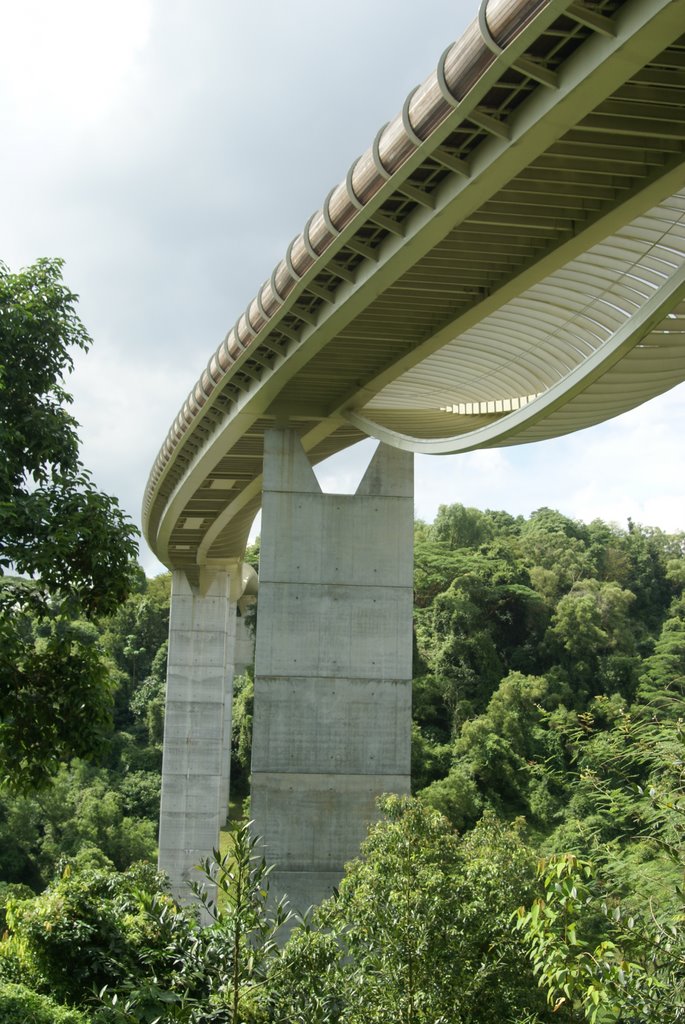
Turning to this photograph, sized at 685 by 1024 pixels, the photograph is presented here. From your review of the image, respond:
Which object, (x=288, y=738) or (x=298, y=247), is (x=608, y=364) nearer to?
(x=298, y=247)

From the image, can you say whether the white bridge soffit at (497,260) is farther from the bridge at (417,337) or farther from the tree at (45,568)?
the tree at (45,568)

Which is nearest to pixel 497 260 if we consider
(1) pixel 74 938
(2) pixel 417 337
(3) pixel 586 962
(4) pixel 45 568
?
(2) pixel 417 337

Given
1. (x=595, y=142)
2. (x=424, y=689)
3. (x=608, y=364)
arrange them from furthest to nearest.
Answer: (x=424, y=689)
(x=608, y=364)
(x=595, y=142)

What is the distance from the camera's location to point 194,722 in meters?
30.1

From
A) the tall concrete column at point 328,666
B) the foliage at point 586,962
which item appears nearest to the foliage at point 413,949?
the foliage at point 586,962

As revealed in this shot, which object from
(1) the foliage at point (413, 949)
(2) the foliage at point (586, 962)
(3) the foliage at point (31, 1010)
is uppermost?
(2) the foliage at point (586, 962)

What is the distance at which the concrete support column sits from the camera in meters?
29.0

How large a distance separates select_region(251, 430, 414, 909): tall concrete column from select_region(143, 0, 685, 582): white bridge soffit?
122 centimetres

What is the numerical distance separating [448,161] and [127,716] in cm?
4467

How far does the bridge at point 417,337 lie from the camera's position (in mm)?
8195

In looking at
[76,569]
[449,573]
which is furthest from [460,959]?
[449,573]

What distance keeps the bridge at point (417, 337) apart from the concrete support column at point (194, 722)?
10.2 metres

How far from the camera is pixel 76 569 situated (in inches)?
367

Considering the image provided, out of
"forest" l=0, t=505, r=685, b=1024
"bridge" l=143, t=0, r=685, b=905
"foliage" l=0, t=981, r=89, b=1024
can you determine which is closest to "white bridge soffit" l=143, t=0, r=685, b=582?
"bridge" l=143, t=0, r=685, b=905
